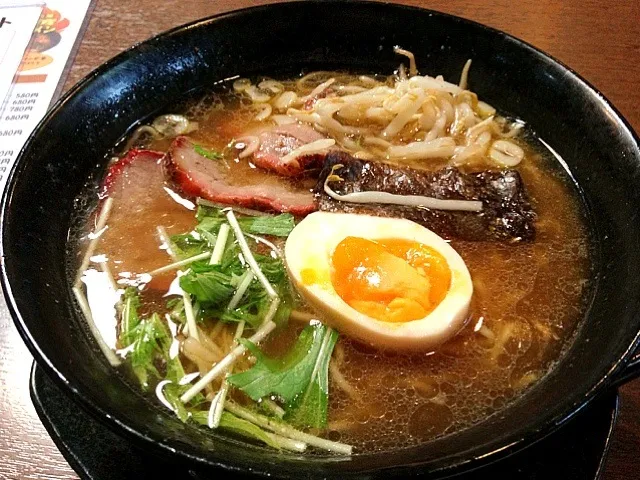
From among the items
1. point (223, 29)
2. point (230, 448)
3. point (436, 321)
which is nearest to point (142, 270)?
point (230, 448)

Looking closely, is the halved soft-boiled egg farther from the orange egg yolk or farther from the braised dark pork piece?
the braised dark pork piece

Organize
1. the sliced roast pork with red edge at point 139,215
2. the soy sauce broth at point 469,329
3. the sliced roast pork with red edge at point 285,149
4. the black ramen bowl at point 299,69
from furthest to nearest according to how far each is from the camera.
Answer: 1. the sliced roast pork with red edge at point 285,149
2. the sliced roast pork with red edge at point 139,215
3. the soy sauce broth at point 469,329
4. the black ramen bowl at point 299,69

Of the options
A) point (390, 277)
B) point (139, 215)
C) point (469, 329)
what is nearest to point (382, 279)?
point (390, 277)

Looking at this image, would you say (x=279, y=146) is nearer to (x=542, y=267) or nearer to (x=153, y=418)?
(x=542, y=267)

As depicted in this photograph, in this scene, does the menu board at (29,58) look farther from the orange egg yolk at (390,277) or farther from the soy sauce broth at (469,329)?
the orange egg yolk at (390,277)

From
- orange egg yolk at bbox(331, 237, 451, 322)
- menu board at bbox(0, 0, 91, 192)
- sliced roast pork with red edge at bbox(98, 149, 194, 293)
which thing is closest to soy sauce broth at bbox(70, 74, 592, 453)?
sliced roast pork with red edge at bbox(98, 149, 194, 293)

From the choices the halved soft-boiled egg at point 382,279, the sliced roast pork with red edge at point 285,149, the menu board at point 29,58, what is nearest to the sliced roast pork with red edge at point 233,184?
the sliced roast pork with red edge at point 285,149

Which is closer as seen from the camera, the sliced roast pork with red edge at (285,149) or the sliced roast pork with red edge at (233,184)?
the sliced roast pork with red edge at (233,184)
